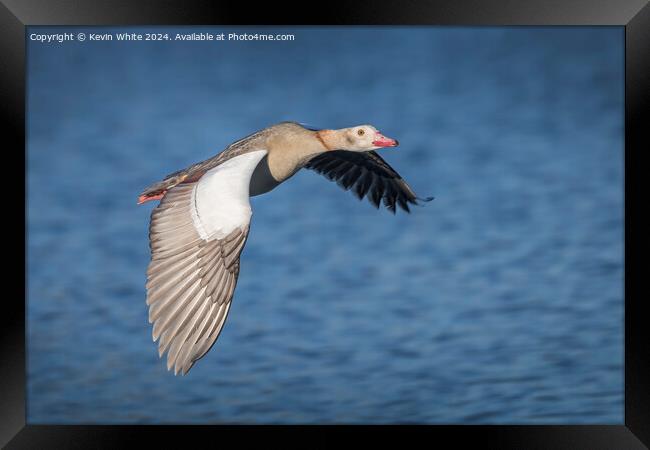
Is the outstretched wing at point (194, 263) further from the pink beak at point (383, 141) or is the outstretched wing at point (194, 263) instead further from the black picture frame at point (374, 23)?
the pink beak at point (383, 141)

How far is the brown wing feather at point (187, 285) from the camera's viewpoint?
4664 millimetres

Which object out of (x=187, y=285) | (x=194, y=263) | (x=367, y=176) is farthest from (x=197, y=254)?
(x=367, y=176)

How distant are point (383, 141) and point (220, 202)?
1.66 m

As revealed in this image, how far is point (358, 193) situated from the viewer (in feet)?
22.0

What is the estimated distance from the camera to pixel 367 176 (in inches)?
266

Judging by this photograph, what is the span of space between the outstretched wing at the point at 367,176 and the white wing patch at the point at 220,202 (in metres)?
1.49

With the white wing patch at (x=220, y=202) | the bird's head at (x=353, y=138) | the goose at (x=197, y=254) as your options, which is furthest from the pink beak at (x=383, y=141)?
the white wing patch at (x=220, y=202)

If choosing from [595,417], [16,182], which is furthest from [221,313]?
[595,417]

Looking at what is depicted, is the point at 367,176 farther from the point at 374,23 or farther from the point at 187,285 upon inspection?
the point at 187,285

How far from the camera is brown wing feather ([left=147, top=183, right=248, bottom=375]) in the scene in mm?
4664

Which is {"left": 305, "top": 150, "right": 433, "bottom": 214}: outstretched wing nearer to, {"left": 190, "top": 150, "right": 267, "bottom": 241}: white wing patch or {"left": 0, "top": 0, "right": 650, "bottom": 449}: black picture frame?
{"left": 0, "top": 0, "right": 650, "bottom": 449}: black picture frame

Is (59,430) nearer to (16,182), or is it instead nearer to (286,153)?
(16,182)

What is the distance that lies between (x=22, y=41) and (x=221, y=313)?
2103 millimetres

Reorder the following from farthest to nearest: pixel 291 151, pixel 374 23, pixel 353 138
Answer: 1. pixel 353 138
2. pixel 291 151
3. pixel 374 23
